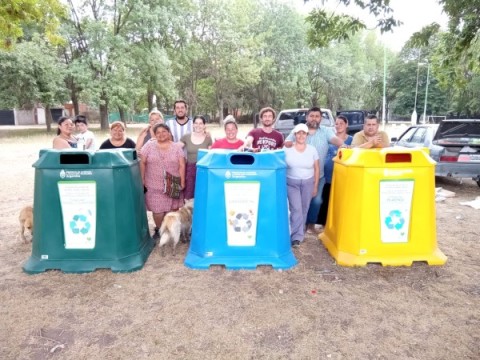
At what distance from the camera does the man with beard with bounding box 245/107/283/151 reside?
191 inches

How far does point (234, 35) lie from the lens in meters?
32.7

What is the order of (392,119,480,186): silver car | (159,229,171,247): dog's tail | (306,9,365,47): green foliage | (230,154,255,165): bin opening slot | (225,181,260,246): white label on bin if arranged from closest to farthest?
1. (225,181,260,246): white label on bin
2. (230,154,255,165): bin opening slot
3. (159,229,171,247): dog's tail
4. (306,9,365,47): green foliage
5. (392,119,480,186): silver car

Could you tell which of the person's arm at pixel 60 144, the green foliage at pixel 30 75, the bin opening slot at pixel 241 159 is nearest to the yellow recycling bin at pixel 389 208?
the bin opening slot at pixel 241 159

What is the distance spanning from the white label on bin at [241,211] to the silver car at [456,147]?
5282mm

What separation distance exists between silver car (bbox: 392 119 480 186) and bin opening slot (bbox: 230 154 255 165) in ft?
17.0

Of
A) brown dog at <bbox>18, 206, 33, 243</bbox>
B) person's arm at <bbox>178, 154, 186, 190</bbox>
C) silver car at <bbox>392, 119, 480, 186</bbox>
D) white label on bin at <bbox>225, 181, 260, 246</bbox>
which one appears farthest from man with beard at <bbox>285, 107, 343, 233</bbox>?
silver car at <bbox>392, 119, 480, 186</bbox>

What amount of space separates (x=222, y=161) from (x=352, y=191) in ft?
4.65

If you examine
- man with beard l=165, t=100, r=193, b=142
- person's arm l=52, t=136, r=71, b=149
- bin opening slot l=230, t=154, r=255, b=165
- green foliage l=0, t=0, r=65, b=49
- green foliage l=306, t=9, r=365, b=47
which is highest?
green foliage l=0, t=0, r=65, b=49

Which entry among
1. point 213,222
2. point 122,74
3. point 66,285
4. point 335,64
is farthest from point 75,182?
point 335,64

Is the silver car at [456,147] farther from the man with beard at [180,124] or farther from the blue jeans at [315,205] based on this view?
the man with beard at [180,124]

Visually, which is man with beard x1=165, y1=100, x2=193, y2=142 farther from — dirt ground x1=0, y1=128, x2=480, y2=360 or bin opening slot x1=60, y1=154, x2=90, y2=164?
dirt ground x1=0, y1=128, x2=480, y2=360

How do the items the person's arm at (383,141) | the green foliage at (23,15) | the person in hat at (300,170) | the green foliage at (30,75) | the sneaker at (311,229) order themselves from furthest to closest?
the green foliage at (30,75) → the green foliage at (23,15) → the sneaker at (311,229) → the person's arm at (383,141) → the person in hat at (300,170)

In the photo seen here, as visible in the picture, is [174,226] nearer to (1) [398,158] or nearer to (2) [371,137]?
(1) [398,158]

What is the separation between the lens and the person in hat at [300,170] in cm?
432
